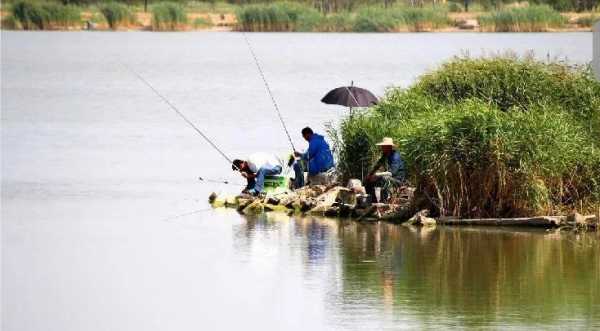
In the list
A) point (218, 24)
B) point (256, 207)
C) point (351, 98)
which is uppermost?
point (351, 98)

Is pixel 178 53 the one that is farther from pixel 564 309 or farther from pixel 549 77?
pixel 564 309

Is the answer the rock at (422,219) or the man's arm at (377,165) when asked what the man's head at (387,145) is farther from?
the rock at (422,219)

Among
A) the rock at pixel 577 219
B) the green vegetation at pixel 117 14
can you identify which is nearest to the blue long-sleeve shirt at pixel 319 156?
the rock at pixel 577 219

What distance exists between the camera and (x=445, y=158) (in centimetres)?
2041

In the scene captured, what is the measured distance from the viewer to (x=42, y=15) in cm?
7906

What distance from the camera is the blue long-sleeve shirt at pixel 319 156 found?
2200 centimetres

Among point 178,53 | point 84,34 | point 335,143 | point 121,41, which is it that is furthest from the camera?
point 84,34

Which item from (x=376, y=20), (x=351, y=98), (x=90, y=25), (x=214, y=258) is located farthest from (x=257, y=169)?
(x=90, y=25)

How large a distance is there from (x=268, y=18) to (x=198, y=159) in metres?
46.7

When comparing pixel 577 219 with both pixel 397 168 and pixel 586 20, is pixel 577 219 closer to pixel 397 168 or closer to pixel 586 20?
pixel 397 168

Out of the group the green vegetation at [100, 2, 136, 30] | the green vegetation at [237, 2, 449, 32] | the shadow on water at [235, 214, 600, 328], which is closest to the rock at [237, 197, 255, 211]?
the shadow on water at [235, 214, 600, 328]

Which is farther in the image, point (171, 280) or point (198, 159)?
point (198, 159)

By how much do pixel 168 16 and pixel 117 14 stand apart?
2.90 m

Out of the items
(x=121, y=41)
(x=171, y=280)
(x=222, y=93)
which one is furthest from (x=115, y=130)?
(x=121, y=41)
